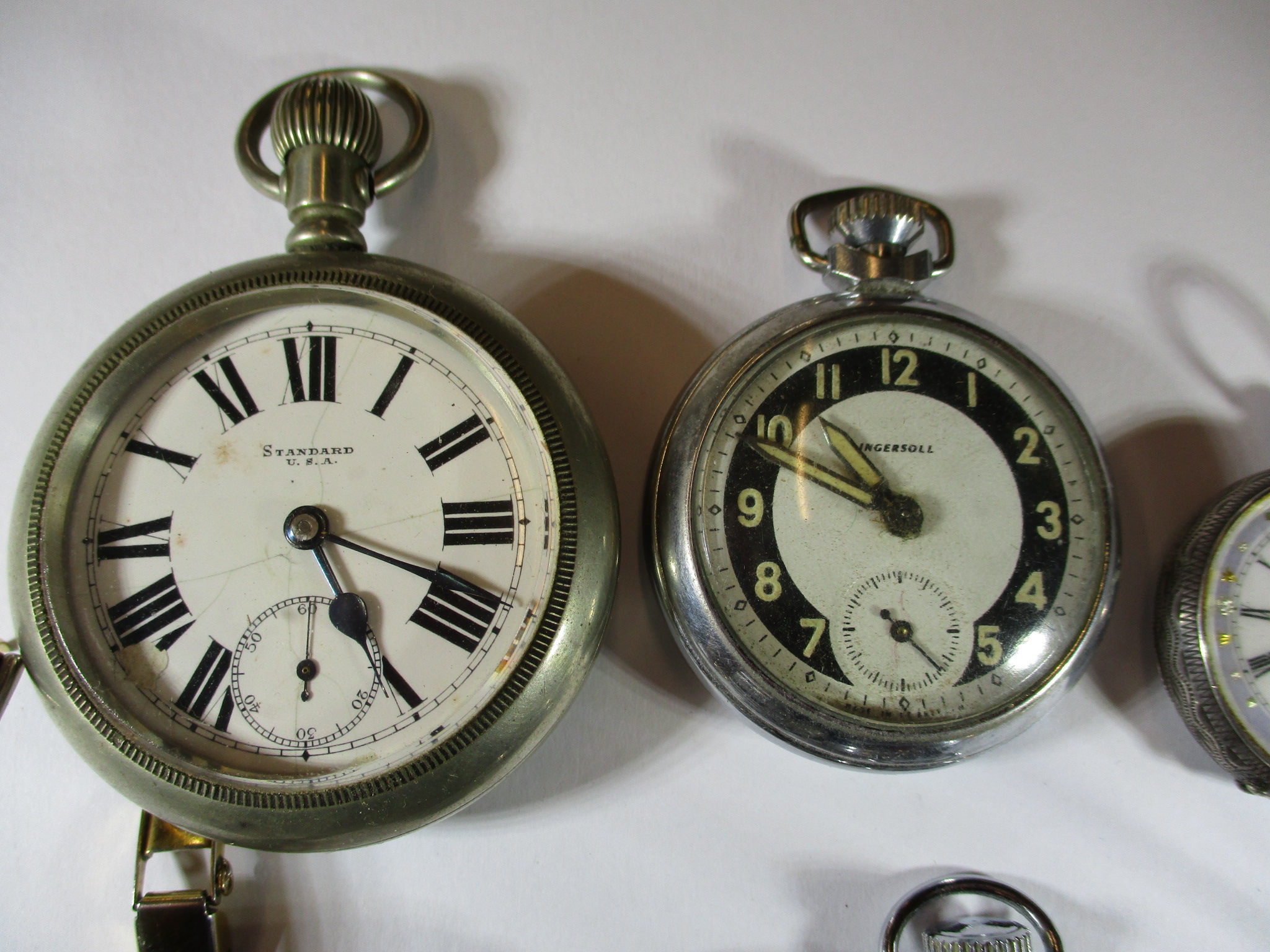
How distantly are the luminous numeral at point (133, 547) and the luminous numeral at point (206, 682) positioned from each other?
0.30 feet

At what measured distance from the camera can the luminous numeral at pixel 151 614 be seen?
588 millimetres

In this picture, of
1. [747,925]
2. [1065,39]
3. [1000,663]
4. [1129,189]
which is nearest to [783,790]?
[747,925]

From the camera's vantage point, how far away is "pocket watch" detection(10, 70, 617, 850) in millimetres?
569

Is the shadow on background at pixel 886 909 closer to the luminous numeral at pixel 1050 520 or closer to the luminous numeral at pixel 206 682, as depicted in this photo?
the luminous numeral at pixel 1050 520

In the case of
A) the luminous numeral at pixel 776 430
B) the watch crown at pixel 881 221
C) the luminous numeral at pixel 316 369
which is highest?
the watch crown at pixel 881 221

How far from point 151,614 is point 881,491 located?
24.3 inches

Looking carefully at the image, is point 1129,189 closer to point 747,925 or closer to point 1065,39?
point 1065,39

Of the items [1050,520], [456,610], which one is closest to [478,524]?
[456,610]

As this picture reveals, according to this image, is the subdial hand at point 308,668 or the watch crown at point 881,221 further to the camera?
the watch crown at point 881,221

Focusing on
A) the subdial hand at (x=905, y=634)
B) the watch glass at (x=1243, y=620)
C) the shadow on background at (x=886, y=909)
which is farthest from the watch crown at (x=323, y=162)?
the watch glass at (x=1243, y=620)

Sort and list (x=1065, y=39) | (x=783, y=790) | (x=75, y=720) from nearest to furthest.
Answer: (x=75, y=720) < (x=783, y=790) < (x=1065, y=39)

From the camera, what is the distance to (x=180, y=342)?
0.63 metres

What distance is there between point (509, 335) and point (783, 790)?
486 mm

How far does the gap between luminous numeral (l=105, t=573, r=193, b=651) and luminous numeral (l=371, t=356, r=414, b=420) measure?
212mm
